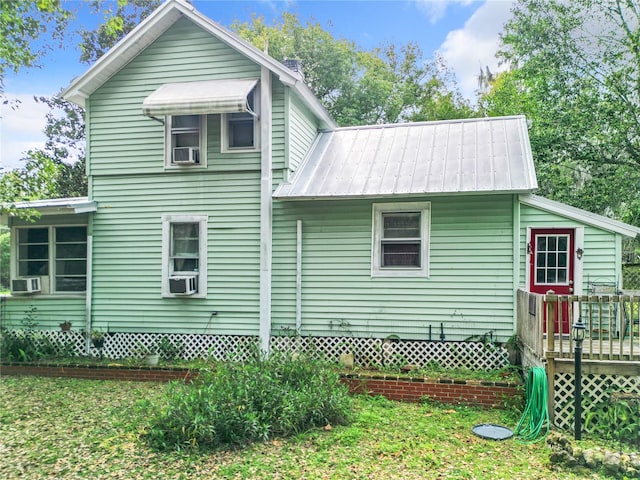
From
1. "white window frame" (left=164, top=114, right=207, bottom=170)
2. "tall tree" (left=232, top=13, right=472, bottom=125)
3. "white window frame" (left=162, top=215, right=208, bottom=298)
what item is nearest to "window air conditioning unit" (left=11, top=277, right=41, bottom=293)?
Result: "white window frame" (left=162, top=215, right=208, bottom=298)

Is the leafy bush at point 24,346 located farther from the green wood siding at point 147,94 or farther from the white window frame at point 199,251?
the green wood siding at point 147,94

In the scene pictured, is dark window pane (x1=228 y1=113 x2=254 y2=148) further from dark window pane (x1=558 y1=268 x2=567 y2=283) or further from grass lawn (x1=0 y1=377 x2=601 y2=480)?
dark window pane (x1=558 y1=268 x2=567 y2=283)

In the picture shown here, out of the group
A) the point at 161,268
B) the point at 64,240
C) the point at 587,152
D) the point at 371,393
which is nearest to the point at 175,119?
the point at 161,268

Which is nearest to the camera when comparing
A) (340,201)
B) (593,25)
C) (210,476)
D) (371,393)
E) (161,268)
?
(210,476)

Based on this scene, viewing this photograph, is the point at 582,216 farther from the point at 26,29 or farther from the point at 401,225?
the point at 26,29

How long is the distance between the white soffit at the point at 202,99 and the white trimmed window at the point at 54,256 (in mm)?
3529

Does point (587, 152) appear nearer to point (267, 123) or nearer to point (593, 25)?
point (593, 25)

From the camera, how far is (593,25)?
13.7 meters

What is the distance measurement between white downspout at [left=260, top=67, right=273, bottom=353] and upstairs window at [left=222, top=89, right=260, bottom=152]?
247 millimetres

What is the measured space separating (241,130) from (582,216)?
6.56 meters

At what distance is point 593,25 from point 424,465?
14553 millimetres

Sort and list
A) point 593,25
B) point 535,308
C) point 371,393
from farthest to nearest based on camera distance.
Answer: point 593,25 → point 371,393 → point 535,308

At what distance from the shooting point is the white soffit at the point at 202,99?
27.0 ft

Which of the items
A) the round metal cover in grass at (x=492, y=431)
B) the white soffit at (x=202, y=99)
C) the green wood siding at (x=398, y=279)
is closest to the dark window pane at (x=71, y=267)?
the white soffit at (x=202, y=99)
